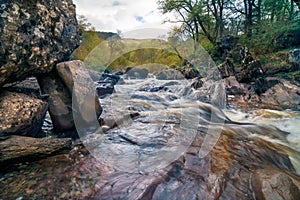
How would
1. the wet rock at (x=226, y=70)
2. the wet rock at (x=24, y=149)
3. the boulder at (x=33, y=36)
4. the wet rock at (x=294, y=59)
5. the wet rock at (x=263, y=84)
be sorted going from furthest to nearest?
the wet rock at (x=226, y=70)
the wet rock at (x=294, y=59)
the wet rock at (x=263, y=84)
the boulder at (x=33, y=36)
the wet rock at (x=24, y=149)

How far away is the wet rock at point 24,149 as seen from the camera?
84.9 inches

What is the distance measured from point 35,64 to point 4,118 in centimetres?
84

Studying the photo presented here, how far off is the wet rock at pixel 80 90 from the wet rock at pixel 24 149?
3.39 feet

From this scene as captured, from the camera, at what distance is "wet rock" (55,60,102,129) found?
348cm

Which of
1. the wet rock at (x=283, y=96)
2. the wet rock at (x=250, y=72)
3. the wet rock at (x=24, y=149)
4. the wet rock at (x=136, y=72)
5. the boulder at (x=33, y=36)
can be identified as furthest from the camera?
the wet rock at (x=136, y=72)

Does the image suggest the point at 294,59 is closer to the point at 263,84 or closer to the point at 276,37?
the point at 263,84

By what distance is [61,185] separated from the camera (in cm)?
199

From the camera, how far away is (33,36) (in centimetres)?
280

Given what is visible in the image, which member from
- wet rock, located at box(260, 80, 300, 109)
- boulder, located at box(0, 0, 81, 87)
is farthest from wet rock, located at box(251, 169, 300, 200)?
wet rock, located at box(260, 80, 300, 109)

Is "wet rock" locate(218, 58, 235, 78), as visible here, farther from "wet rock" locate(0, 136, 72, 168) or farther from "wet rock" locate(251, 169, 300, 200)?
"wet rock" locate(0, 136, 72, 168)

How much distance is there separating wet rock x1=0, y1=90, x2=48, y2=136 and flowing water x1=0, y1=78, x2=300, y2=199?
1.91ft

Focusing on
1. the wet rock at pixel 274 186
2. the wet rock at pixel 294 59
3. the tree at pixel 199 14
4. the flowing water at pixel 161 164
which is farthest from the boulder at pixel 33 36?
the tree at pixel 199 14

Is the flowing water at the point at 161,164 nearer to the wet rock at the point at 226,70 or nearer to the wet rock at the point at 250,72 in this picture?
the wet rock at the point at 250,72

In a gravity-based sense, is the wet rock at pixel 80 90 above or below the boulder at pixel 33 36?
below
